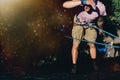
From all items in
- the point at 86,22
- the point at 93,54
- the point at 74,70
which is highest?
the point at 86,22

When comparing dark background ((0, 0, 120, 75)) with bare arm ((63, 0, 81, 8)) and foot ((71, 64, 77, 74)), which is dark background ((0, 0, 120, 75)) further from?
bare arm ((63, 0, 81, 8))

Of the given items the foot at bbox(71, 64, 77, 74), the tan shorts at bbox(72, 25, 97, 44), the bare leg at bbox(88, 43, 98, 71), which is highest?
the tan shorts at bbox(72, 25, 97, 44)

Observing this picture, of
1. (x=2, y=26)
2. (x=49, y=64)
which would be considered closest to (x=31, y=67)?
(x=49, y=64)

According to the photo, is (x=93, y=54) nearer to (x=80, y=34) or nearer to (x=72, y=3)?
(x=80, y=34)

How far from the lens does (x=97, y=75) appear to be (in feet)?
30.6

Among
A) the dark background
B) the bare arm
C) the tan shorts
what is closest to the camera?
the bare arm

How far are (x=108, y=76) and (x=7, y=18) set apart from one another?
278 centimetres

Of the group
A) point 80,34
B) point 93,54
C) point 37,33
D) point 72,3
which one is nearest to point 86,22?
point 80,34

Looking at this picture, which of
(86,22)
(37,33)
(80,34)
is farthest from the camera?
(37,33)

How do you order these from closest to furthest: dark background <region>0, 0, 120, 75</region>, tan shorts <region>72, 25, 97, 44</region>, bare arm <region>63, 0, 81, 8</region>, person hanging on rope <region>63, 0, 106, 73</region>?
bare arm <region>63, 0, 81, 8</region>, person hanging on rope <region>63, 0, 106, 73</region>, tan shorts <region>72, 25, 97, 44</region>, dark background <region>0, 0, 120, 75</region>

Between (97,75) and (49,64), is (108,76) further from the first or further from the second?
(49,64)

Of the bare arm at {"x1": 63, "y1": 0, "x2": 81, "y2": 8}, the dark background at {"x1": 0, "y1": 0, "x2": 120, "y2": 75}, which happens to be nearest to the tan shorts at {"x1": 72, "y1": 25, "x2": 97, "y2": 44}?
the bare arm at {"x1": 63, "y1": 0, "x2": 81, "y2": 8}

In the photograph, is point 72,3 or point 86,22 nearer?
point 72,3

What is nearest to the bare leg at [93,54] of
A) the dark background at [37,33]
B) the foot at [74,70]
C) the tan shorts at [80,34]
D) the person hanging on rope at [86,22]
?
the person hanging on rope at [86,22]
